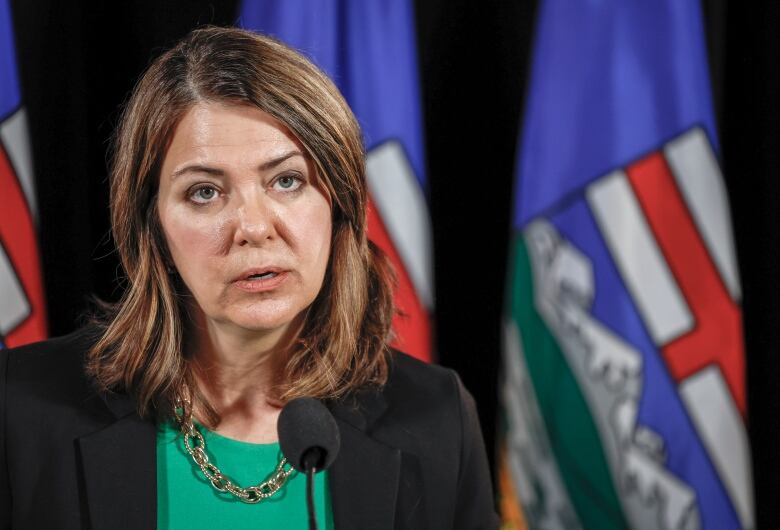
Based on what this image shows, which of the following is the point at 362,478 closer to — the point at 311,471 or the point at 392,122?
the point at 311,471

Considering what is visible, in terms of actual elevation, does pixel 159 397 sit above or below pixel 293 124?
below

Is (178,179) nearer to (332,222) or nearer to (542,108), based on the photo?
(332,222)

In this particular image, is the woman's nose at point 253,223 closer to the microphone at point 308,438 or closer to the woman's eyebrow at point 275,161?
the woman's eyebrow at point 275,161

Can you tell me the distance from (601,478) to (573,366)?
0.22m

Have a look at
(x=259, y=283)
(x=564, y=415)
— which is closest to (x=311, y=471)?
(x=259, y=283)

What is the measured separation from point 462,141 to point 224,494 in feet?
3.56

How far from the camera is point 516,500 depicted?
1.88 metres

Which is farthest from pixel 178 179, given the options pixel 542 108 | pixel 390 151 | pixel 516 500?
pixel 516 500

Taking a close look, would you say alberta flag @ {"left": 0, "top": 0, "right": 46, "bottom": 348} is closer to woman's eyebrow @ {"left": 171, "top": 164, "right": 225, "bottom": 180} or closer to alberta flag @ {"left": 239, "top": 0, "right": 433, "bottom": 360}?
alberta flag @ {"left": 239, "top": 0, "right": 433, "bottom": 360}

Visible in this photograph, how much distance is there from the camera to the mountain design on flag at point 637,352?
181 cm

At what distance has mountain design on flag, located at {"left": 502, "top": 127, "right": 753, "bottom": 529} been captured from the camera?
181cm

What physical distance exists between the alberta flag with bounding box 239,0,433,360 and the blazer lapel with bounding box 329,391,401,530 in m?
0.73

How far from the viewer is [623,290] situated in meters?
1.83

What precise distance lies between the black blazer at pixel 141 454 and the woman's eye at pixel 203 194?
24 centimetres
